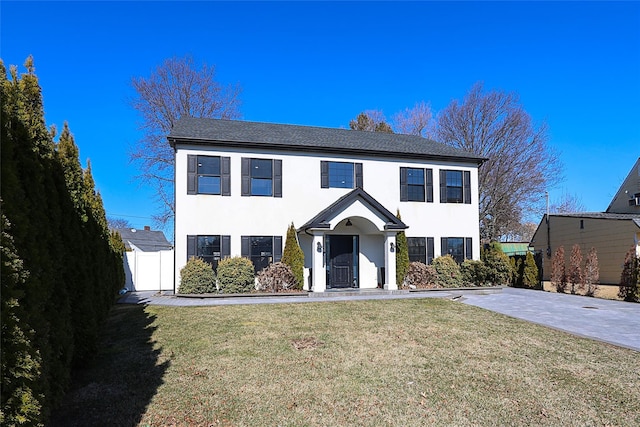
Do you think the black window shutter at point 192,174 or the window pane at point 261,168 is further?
the window pane at point 261,168

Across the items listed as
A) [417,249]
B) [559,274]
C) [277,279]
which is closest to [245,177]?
[277,279]

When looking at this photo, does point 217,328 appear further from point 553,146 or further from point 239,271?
point 553,146

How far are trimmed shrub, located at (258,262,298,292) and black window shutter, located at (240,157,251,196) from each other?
308 centimetres

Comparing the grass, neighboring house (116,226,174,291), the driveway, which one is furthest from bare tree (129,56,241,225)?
the driveway

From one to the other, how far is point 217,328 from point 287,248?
652 cm

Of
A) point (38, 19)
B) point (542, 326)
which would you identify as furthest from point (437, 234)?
point (38, 19)

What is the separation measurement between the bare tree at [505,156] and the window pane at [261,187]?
17.2m

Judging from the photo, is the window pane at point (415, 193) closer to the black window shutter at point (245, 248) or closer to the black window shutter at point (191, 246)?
the black window shutter at point (245, 248)

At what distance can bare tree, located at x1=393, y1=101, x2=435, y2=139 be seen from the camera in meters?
30.7

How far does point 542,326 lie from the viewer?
8359mm

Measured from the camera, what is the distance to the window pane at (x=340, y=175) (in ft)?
51.4

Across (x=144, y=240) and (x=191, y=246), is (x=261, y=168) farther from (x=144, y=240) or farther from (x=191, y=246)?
(x=144, y=240)

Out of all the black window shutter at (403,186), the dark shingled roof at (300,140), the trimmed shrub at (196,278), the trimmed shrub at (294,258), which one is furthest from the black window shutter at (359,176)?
the trimmed shrub at (196,278)

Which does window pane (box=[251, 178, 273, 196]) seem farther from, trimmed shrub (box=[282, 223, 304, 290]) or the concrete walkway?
the concrete walkway
